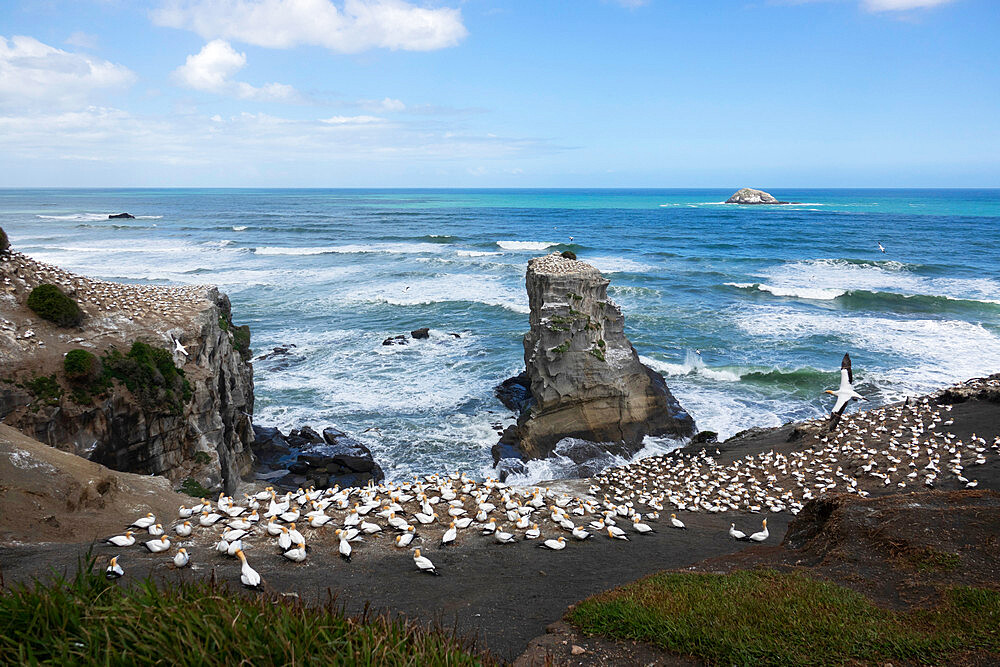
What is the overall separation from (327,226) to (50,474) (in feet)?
297

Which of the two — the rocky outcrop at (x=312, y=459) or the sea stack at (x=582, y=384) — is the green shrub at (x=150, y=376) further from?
the sea stack at (x=582, y=384)

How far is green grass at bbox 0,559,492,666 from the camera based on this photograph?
337 cm

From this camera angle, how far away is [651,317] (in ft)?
127

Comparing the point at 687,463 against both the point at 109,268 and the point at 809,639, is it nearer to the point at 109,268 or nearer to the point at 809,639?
the point at 809,639

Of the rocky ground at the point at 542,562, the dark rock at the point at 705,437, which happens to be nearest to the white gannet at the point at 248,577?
the rocky ground at the point at 542,562

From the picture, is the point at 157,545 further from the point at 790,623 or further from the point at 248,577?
the point at 790,623

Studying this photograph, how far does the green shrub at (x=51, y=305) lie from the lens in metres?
14.8

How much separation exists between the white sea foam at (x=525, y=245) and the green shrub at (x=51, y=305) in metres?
59.0

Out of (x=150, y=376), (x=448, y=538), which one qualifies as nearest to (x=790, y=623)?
(x=448, y=538)

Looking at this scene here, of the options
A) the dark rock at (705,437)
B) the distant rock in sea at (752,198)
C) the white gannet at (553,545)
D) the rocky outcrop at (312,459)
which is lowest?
the rocky outcrop at (312,459)

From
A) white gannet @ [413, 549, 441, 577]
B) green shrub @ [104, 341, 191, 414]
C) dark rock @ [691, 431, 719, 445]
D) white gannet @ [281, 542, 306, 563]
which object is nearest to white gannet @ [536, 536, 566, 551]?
white gannet @ [413, 549, 441, 577]

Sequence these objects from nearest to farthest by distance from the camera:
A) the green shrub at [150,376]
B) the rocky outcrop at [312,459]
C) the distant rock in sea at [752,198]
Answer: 1. the green shrub at [150,376]
2. the rocky outcrop at [312,459]
3. the distant rock in sea at [752,198]

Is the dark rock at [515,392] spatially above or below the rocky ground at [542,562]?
below

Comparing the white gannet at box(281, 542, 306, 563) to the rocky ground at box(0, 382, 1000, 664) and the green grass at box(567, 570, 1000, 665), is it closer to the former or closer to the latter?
the rocky ground at box(0, 382, 1000, 664)
